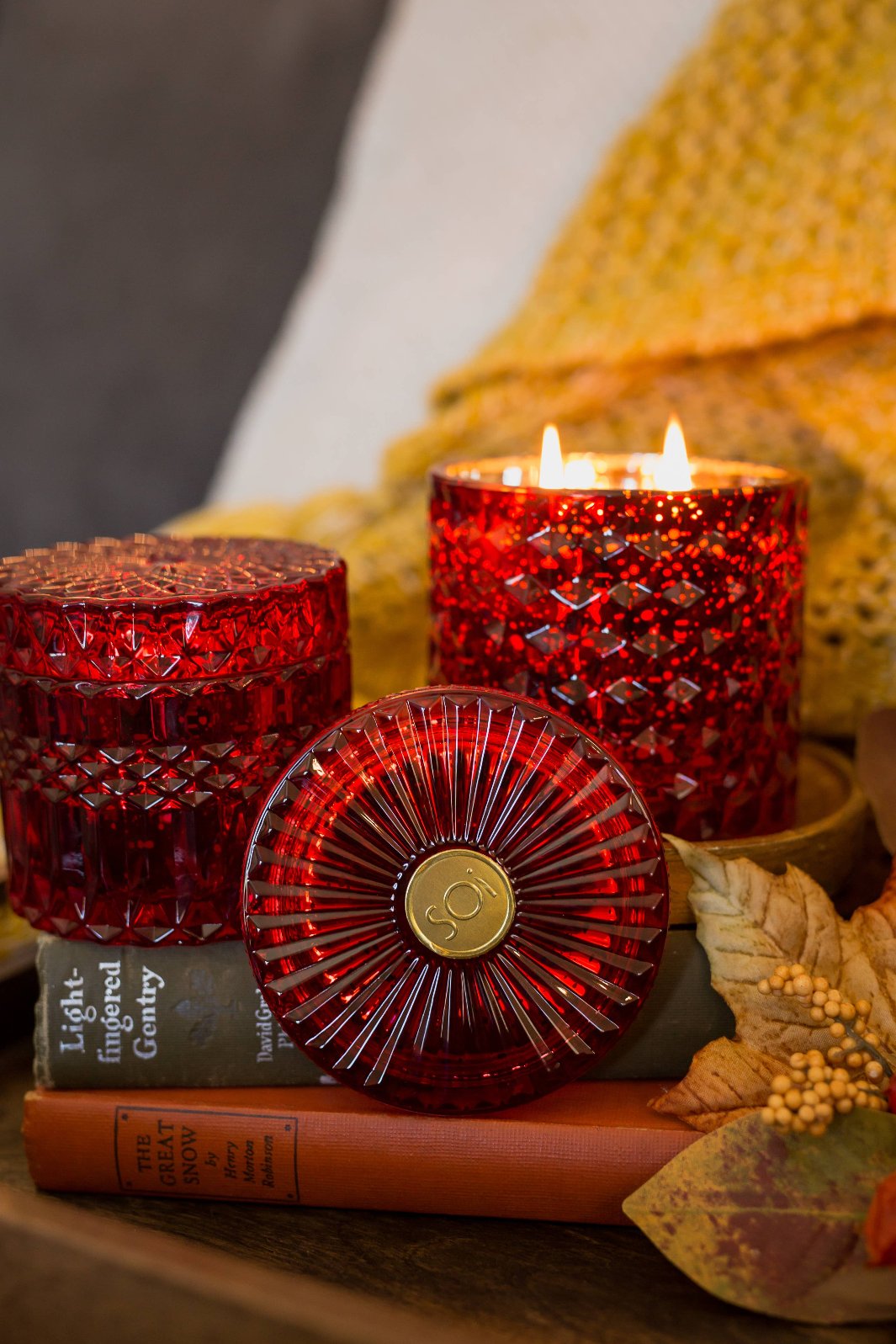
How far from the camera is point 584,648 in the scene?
0.50 metres

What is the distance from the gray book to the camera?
482 millimetres

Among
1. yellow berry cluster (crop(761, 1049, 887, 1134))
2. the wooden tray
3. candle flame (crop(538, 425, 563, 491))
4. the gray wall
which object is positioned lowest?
yellow berry cluster (crop(761, 1049, 887, 1134))

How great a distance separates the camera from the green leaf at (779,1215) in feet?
1.24

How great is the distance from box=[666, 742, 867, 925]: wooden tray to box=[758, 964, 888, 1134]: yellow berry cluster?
0.18 ft

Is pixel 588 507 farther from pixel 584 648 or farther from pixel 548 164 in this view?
pixel 548 164

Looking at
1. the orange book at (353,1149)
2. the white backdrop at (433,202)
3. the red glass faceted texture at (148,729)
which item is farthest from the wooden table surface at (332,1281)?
the white backdrop at (433,202)

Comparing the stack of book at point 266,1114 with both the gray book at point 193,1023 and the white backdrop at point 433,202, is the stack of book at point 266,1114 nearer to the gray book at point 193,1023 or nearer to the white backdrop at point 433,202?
the gray book at point 193,1023

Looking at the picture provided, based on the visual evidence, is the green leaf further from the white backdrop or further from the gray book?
the white backdrop

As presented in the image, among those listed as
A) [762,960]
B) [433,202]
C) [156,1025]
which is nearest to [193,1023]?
[156,1025]

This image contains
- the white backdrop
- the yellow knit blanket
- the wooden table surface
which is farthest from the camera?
the white backdrop

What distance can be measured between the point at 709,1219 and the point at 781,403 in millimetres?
493

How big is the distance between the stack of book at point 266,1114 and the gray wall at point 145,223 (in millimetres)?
535

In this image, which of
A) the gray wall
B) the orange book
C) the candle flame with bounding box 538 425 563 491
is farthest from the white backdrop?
the orange book

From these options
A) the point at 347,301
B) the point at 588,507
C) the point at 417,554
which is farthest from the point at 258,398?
the point at 588,507
